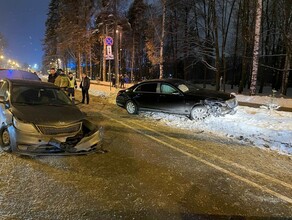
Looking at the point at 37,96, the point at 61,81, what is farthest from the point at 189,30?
the point at 37,96

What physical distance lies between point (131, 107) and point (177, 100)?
2470 millimetres

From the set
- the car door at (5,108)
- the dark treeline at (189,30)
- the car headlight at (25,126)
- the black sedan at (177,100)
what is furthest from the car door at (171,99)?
the dark treeline at (189,30)

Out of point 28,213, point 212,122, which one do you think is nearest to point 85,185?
point 28,213

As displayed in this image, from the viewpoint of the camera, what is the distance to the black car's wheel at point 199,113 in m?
10.4

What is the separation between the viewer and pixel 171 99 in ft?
36.7

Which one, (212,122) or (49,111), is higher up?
(49,111)

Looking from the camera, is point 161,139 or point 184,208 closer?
point 184,208

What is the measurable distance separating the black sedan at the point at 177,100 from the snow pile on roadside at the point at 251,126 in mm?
321

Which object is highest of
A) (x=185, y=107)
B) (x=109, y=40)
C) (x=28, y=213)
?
(x=109, y=40)

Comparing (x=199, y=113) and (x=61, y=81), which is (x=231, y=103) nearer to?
(x=199, y=113)

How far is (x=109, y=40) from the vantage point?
826 inches

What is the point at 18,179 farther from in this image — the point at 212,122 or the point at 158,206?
the point at 212,122

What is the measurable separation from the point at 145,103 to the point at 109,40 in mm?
10446

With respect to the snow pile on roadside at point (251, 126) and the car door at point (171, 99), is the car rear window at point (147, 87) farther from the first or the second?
the snow pile on roadside at point (251, 126)
